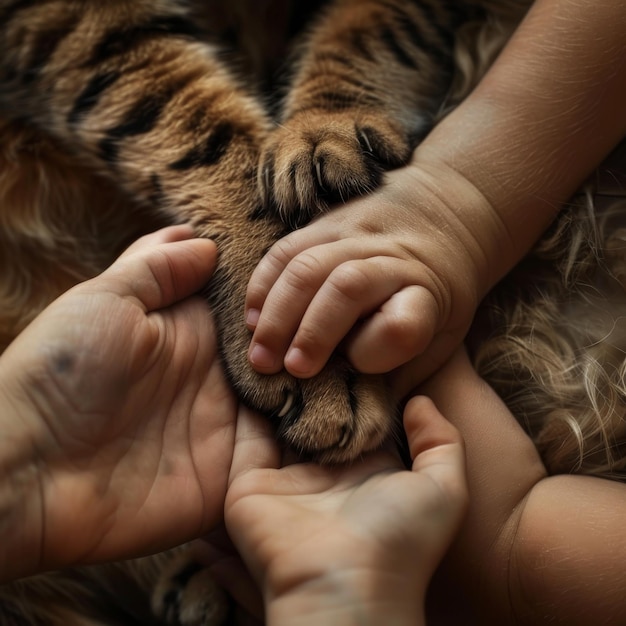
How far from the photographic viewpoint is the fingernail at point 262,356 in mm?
619

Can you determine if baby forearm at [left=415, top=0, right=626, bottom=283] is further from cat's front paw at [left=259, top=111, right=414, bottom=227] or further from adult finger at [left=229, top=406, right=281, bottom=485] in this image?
adult finger at [left=229, top=406, right=281, bottom=485]

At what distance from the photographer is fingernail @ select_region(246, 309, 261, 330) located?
641 millimetres

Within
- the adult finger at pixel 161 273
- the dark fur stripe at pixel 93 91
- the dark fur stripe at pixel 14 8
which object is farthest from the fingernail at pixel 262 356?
the dark fur stripe at pixel 14 8

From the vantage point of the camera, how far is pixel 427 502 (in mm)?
534

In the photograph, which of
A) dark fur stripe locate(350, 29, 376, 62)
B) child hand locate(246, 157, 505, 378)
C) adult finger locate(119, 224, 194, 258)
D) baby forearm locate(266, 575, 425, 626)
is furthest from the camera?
dark fur stripe locate(350, 29, 376, 62)

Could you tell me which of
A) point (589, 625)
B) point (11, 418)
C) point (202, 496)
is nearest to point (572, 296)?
point (589, 625)

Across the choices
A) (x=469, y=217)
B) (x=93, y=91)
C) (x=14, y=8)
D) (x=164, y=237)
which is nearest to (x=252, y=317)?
(x=164, y=237)

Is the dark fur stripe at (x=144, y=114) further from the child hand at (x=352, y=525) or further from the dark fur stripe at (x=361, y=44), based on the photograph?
the child hand at (x=352, y=525)

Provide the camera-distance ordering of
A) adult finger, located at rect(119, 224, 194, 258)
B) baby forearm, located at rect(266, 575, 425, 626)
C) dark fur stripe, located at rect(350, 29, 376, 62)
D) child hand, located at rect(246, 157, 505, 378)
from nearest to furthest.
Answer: baby forearm, located at rect(266, 575, 425, 626) → child hand, located at rect(246, 157, 505, 378) → adult finger, located at rect(119, 224, 194, 258) → dark fur stripe, located at rect(350, 29, 376, 62)

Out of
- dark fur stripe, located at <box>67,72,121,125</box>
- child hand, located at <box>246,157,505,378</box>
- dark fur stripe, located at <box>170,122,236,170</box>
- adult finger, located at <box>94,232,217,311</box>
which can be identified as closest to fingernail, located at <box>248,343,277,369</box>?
child hand, located at <box>246,157,505,378</box>

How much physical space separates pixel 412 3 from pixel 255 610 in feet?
2.47

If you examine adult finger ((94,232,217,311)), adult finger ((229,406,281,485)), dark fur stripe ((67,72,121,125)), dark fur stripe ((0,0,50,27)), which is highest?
dark fur stripe ((0,0,50,27))

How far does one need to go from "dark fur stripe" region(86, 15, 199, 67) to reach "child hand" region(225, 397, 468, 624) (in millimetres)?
485

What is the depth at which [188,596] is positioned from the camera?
778 millimetres
